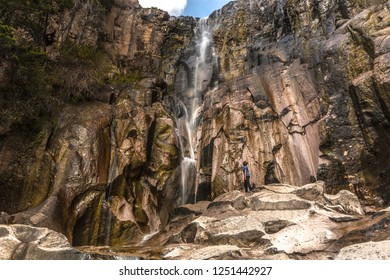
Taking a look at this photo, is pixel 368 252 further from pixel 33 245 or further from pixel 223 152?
pixel 223 152

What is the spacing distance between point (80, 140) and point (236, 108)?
10.4 m

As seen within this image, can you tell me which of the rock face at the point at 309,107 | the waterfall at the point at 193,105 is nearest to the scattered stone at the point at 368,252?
the rock face at the point at 309,107

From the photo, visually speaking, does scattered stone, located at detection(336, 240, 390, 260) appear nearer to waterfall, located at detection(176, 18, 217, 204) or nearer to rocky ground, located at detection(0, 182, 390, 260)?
rocky ground, located at detection(0, 182, 390, 260)

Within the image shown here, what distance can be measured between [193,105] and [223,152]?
7350 millimetres

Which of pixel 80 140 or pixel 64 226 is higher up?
pixel 80 140

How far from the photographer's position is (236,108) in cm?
2341

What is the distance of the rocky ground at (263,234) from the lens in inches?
400

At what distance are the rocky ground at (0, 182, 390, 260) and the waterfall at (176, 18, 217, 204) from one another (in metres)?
5.39

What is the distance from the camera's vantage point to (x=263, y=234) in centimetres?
1233

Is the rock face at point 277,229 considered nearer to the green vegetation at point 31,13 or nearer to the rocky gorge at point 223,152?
the rocky gorge at point 223,152

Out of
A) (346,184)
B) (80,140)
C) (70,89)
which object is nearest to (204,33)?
(70,89)

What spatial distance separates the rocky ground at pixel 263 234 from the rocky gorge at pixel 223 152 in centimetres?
6

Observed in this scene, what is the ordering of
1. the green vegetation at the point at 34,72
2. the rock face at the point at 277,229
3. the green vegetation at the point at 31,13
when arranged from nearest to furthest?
the rock face at the point at 277,229 < the green vegetation at the point at 34,72 < the green vegetation at the point at 31,13
